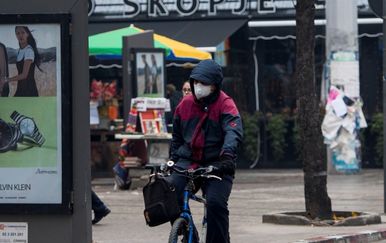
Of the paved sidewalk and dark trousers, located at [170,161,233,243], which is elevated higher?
dark trousers, located at [170,161,233,243]

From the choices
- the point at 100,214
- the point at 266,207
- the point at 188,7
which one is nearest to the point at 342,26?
the point at 188,7

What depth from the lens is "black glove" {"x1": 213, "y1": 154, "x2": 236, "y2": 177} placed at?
852cm

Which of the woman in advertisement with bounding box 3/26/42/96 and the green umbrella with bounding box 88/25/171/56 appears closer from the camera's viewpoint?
the woman in advertisement with bounding box 3/26/42/96

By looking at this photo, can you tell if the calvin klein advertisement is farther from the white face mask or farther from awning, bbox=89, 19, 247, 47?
awning, bbox=89, 19, 247, 47

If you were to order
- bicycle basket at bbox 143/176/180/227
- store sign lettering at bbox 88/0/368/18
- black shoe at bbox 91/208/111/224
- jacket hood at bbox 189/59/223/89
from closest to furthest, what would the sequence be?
bicycle basket at bbox 143/176/180/227
jacket hood at bbox 189/59/223/89
black shoe at bbox 91/208/111/224
store sign lettering at bbox 88/0/368/18

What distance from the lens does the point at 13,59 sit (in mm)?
9602

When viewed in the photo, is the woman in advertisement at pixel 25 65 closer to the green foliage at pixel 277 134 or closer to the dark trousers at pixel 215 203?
the dark trousers at pixel 215 203

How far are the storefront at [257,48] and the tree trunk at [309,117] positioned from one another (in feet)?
36.0

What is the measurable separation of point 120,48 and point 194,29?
350cm

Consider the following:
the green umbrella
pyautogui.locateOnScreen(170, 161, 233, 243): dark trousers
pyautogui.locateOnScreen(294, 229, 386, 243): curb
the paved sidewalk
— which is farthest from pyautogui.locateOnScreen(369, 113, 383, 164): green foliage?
pyautogui.locateOnScreen(170, 161, 233, 243): dark trousers

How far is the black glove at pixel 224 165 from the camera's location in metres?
8.52

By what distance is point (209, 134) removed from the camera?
884 centimetres

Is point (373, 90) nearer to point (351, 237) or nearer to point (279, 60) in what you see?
point (279, 60)

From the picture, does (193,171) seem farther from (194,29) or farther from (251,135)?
(194,29)
